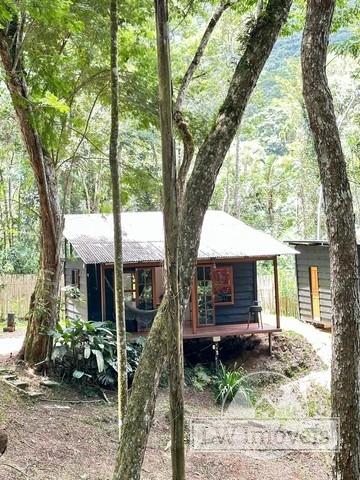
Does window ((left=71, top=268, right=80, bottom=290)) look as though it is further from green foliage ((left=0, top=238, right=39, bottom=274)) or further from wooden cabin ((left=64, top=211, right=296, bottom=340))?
green foliage ((left=0, top=238, right=39, bottom=274))

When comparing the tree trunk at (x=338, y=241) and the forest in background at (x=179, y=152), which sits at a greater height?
the forest in background at (x=179, y=152)

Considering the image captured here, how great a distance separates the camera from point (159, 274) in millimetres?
13375

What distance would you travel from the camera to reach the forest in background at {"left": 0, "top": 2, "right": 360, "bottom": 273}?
8375 millimetres

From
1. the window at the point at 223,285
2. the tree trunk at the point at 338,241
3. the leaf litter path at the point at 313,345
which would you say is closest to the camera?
the tree trunk at the point at 338,241

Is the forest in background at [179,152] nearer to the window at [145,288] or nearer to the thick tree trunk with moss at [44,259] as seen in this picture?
the thick tree trunk with moss at [44,259]

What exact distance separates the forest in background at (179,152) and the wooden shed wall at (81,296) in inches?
91.4

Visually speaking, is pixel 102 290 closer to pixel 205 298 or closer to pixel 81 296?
pixel 81 296

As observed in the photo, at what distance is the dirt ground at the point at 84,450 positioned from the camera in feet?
18.6

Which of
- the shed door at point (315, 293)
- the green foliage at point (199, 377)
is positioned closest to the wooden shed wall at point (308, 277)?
the shed door at point (315, 293)

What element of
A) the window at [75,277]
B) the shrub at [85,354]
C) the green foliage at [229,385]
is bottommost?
the green foliage at [229,385]

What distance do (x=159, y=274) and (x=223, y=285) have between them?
183 cm

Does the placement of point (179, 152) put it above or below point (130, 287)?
above

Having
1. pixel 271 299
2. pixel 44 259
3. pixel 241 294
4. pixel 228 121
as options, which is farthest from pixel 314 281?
pixel 228 121

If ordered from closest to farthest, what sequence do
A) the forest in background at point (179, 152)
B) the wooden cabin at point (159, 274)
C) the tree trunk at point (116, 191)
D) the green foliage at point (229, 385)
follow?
1. the tree trunk at point (116, 191)
2. the forest in background at point (179, 152)
3. the green foliage at point (229, 385)
4. the wooden cabin at point (159, 274)
